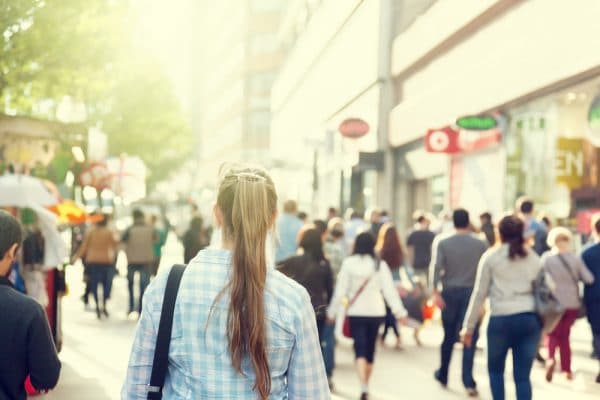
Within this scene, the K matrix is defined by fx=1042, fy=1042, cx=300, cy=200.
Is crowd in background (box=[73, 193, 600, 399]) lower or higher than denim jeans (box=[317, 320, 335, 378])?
higher

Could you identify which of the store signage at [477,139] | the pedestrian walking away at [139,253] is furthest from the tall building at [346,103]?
the pedestrian walking away at [139,253]

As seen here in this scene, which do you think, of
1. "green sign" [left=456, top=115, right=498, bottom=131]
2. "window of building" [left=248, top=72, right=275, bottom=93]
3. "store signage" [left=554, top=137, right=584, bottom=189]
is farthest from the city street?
"window of building" [left=248, top=72, right=275, bottom=93]

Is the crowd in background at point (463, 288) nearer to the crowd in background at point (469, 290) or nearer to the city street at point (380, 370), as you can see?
the crowd in background at point (469, 290)

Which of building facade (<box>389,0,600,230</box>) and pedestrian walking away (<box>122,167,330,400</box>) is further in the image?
building facade (<box>389,0,600,230</box>)

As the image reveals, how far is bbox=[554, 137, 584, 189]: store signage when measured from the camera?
16.2m

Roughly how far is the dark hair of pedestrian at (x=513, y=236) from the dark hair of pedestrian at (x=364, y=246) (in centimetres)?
191

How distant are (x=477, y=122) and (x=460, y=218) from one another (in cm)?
959

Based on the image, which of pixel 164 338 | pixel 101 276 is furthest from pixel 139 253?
pixel 164 338

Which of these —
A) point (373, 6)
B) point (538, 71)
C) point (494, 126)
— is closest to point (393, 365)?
point (538, 71)

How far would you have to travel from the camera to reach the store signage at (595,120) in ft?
45.5

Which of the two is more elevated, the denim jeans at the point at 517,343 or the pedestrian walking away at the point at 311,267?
the pedestrian walking away at the point at 311,267

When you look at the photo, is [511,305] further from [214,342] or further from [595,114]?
[595,114]

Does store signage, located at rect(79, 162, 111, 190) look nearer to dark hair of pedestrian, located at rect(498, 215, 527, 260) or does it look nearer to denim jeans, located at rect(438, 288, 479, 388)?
denim jeans, located at rect(438, 288, 479, 388)

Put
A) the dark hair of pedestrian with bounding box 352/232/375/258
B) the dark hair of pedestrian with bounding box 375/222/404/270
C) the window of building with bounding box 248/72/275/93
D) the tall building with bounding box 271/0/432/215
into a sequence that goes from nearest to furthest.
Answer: the dark hair of pedestrian with bounding box 352/232/375/258 < the dark hair of pedestrian with bounding box 375/222/404/270 < the tall building with bounding box 271/0/432/215 < the window of building with bounding box 248/72/275/93
